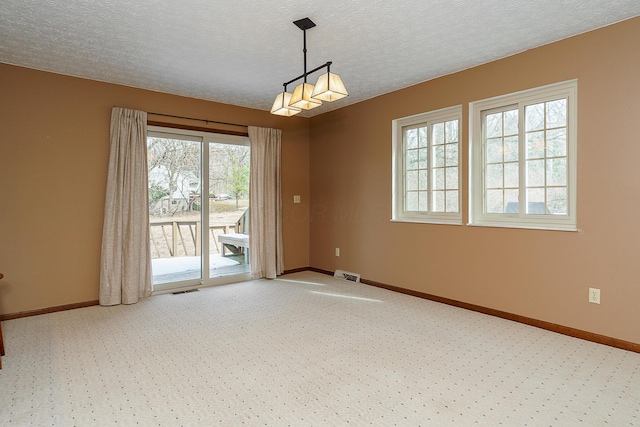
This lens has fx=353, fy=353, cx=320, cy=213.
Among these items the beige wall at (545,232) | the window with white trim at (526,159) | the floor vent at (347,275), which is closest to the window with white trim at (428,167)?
the beige wall at (545,232)

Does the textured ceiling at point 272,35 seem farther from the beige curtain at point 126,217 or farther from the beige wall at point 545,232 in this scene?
the beige curtain at point 126,217

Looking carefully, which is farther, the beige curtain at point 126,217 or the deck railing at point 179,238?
the deck railing at point 179,238

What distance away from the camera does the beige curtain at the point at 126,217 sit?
4137 millimetres

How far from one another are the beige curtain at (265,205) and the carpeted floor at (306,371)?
1.62 m

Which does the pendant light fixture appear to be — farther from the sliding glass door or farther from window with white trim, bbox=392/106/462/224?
the sliding glass door

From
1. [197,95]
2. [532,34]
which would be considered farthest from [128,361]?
[532,34]

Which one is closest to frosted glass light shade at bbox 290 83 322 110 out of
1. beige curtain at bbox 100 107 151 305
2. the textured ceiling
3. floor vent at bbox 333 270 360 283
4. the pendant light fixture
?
the pendant light fixture

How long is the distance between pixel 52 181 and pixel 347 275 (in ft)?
12.8

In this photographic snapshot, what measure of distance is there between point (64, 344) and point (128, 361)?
768mm

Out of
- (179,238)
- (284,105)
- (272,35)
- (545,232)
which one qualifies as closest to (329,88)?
(284,105)

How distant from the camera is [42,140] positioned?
382 cm

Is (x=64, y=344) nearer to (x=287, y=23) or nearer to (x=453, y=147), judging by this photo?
(x=287, y=23)

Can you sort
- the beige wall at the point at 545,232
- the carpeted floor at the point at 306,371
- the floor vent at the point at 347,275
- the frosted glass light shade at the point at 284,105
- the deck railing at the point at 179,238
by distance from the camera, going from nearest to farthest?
1. the carpeted floor at the point at 306,371
2. the beige wall at the point at 545,232
3. the frosted glass light shade at the point at 284,105
4. the deck railing at the point at 179,238
5. the floor vent at the point at 347,275

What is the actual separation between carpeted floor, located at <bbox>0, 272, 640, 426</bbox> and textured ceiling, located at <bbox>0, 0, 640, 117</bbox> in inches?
103
